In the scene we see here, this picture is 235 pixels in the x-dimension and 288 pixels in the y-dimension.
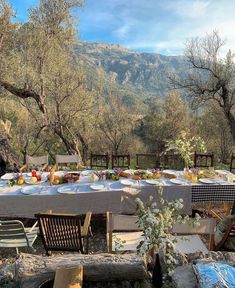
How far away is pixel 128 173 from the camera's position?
769 centimetres

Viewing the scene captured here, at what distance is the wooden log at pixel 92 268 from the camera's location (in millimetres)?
3430

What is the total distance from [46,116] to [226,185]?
8155 millimetres

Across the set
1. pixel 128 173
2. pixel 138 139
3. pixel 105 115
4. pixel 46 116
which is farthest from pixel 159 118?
pixel 128 173

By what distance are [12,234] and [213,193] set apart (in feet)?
14.0

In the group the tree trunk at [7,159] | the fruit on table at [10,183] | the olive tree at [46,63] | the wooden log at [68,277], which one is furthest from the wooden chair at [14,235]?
the olive tree at [46,63]

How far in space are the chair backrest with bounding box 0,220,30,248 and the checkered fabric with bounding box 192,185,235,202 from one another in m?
3.67

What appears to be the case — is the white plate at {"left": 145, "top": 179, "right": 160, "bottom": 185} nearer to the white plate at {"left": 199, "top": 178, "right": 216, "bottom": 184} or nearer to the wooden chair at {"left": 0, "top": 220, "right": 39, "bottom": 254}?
the white plate at {"left": 199, "top": 178, "right": 216, "bottom": 184}

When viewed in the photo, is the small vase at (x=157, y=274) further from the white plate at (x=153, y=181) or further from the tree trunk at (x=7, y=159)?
the tree trunk at (x=7, y=159)

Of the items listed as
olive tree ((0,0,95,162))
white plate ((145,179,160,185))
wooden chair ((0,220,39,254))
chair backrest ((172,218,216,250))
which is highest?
olive tree ((0,0,95,162))

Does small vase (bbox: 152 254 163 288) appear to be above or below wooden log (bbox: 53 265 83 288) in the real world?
below

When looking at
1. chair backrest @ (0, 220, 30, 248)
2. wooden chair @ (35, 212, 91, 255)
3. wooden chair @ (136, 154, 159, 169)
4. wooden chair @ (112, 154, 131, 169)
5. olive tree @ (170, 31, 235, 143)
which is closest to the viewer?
wooden chair @ (35, 212, 91, 255)

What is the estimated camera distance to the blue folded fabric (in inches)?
118

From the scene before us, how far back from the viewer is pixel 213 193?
708cm

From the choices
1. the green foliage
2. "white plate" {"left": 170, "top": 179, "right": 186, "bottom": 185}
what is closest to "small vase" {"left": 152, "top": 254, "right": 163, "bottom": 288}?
the green foliage
